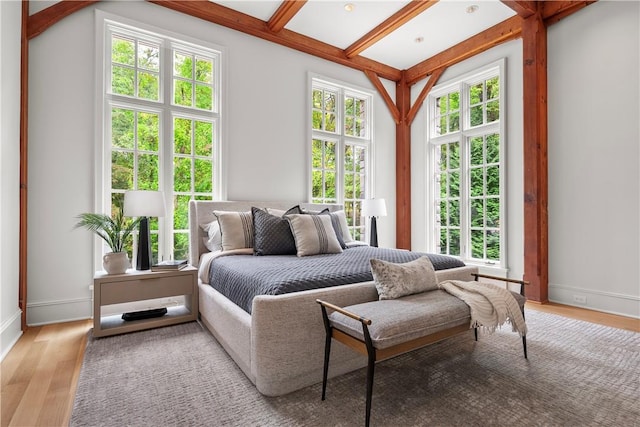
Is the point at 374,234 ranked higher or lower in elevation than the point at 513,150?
lower

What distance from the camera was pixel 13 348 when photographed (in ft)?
7.72

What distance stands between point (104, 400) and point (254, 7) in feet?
13.0

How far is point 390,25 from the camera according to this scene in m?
3.97

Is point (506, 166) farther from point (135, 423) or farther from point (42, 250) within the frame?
point (42, 250)

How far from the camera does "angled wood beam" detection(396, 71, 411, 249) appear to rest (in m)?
5.35

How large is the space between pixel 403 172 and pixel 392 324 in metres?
4.13

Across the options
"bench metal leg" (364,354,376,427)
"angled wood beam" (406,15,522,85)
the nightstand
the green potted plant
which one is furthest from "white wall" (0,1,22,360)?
"angled wood beam" (406,15,522,85)

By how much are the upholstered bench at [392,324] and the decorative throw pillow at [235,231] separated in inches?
62.4

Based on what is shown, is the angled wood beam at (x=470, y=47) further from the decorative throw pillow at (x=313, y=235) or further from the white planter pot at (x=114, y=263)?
the white planter pot at (x=114, y=263)

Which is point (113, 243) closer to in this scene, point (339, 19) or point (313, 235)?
point (313, 235)

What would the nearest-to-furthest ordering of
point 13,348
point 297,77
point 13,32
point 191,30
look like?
point 13,348 → point 13,32 → point 191,30 → point 297,77

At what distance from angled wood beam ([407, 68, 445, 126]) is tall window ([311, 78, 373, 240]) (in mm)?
687

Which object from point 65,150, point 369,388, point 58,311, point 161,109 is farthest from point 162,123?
point 369,388

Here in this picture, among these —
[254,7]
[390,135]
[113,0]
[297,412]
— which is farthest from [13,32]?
[390,135]
